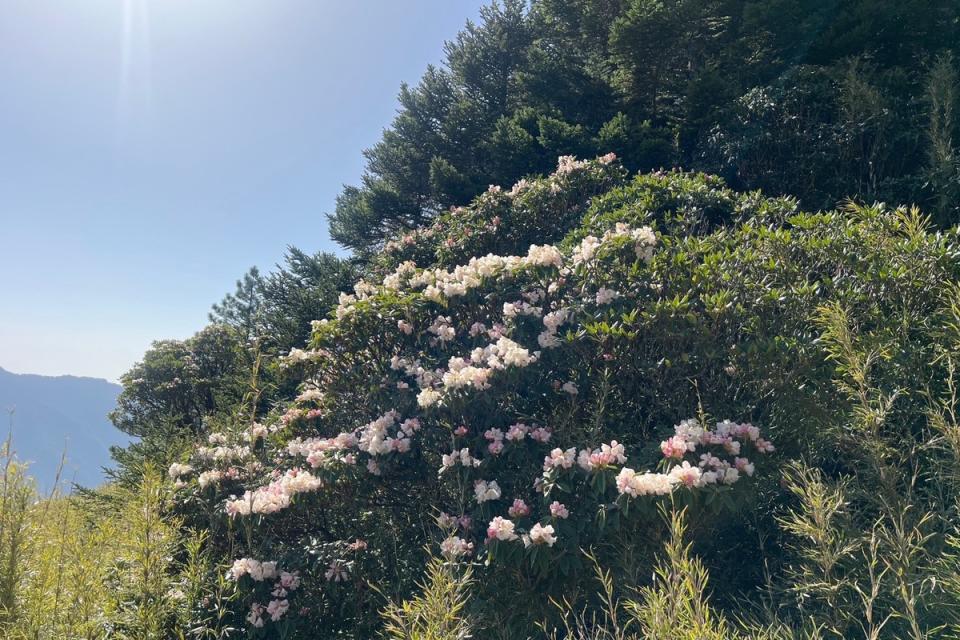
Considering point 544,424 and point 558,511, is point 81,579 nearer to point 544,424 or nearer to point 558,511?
point 558,511

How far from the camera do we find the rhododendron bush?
2.63m

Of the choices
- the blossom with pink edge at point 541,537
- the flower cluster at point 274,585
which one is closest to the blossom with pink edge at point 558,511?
the blossom with pink edge at point 541,537

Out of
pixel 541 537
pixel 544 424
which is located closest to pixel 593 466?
pixel 541 537

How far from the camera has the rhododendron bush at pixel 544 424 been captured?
2631mm

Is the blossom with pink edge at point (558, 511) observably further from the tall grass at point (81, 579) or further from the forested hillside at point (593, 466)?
the tall grass at point (81, 579)

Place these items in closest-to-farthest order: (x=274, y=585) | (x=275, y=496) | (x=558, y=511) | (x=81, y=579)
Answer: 1. (x=81, y=579)
2. (x=558, y=511)
3. (x=274, y=585)
4. (x=275, y=496)

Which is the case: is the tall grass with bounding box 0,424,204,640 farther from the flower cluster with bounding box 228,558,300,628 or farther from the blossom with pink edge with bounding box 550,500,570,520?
the blossom with pink edge with bounding box 550,500,570,520

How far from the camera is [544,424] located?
3324 mm

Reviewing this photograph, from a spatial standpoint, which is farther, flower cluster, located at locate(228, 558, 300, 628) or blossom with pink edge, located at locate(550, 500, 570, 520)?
flower cluster, located at locate(228, 558, 300, 628)

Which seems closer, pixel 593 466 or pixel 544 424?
pixel 593 466

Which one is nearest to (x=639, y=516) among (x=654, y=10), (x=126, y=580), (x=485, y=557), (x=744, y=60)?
(x=485, y=557)

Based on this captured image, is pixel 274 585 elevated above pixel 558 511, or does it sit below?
above

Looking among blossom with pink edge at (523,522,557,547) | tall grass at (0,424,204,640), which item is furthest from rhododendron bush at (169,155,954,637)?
tall grass at (0,424,204,640)

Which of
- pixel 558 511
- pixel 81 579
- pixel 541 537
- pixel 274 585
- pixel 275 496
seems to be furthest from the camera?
pixel 275 496
